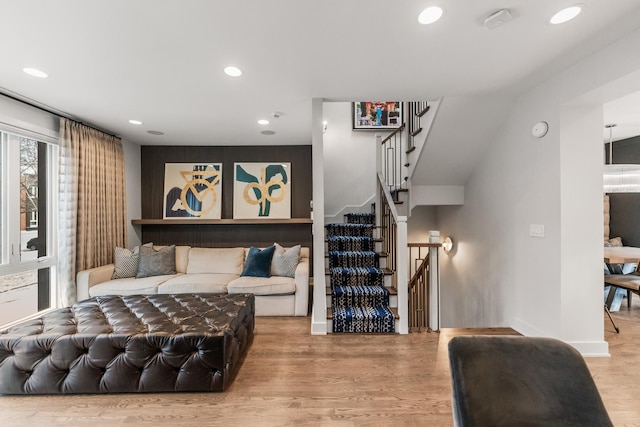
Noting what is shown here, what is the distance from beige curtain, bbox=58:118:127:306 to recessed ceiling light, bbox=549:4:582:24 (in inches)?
190

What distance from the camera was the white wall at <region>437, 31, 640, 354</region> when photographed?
95.7 inches

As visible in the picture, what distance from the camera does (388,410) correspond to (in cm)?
187

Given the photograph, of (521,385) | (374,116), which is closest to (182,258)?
(374,116)

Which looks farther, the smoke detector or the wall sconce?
the wall sconce

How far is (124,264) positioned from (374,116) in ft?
15.3

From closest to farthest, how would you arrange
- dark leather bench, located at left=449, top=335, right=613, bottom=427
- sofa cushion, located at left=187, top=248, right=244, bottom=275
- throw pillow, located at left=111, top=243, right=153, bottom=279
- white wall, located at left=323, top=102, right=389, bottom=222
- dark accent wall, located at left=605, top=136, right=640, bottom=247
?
dark leather bench, located at left=449, top=335, right=613, bottom=427 → throw pillow, located at left=111, top=243, right=153, bottom=279 → sofa cushion, located at left=187, top=248, right=244, bottom=275 → dark accent wall, located at left=605, top=136, right=640, bottom=247 → white wall, located at left=323, top=102, right=389, bottom=222

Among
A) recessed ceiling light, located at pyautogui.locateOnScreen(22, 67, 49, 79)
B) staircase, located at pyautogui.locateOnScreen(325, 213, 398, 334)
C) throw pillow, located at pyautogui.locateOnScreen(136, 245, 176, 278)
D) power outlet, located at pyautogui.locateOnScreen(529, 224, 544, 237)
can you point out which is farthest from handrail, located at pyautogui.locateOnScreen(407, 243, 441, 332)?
recessed ceiling light, located at pyautogui.locateOnScreen(22, 67, 49, 79)

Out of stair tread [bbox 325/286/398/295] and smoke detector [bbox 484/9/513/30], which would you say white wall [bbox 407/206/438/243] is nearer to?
stair tread [bbox 325/286/398/295]

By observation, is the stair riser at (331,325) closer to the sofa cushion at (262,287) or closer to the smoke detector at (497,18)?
the sofa cushion at (262,287)

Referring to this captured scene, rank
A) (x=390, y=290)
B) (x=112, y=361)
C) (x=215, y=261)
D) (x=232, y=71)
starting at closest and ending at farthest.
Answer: (x=112, y=361), (x=232, y=71), (x=390, y=290), (x=215, y=261)

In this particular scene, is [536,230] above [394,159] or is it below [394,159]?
below

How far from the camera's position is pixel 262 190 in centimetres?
491

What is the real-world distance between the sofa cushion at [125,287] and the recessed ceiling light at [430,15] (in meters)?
3.98

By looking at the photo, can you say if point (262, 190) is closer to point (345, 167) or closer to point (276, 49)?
point (345, 167)
